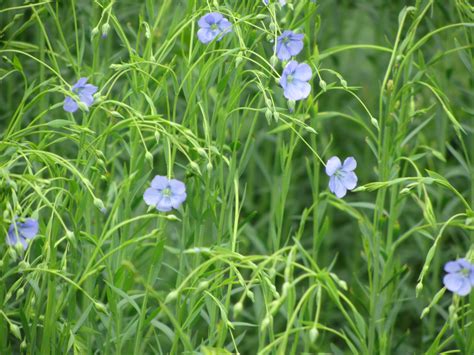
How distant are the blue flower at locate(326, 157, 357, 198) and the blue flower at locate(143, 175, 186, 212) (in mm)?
393

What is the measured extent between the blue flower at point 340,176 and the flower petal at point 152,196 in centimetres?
43

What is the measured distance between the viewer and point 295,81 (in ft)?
7.19

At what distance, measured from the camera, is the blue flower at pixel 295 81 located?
216 centimetres

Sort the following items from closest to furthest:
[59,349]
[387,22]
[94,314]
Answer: [59,349], [94,314], [387,22]

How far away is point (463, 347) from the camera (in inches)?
89.4

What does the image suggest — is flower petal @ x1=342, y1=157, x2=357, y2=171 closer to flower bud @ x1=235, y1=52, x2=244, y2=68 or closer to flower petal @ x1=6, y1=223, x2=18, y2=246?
flower bud @ x1=235, y1=52, x2=244, y2=68

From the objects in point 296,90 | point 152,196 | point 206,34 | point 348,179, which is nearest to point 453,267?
point 348,179

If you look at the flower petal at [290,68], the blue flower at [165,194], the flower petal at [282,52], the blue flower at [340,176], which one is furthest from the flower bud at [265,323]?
the flower petal at [282,52]

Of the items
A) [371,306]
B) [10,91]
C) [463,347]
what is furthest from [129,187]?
[10,91]

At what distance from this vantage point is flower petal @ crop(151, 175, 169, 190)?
6.68 feet

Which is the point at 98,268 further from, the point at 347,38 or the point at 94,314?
the point at 347,38

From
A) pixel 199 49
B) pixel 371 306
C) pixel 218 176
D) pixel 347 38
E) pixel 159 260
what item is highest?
pixel 199 49

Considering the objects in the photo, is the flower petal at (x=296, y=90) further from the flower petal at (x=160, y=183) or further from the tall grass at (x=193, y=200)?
the flower petal at (x=160, y=183)

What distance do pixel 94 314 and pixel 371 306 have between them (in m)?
0.76
